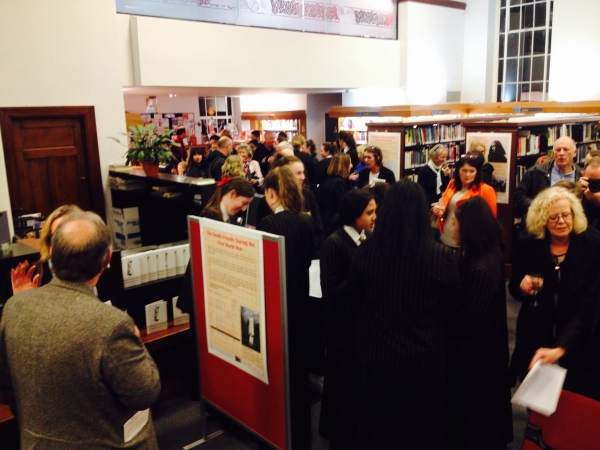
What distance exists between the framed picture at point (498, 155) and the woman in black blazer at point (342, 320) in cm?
363

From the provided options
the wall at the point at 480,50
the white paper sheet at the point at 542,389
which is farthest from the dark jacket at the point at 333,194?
the wall at the point at 480,50

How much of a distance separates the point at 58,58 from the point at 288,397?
596cm

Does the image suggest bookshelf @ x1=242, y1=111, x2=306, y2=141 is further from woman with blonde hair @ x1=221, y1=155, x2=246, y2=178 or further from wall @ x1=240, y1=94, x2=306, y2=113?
woman with blonde hair @ x1=221, y1=155, x2=246, y2=178

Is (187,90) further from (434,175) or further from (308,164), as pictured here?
(434,175)

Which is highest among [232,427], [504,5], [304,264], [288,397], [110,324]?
[504,5]

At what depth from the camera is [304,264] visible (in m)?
3.27

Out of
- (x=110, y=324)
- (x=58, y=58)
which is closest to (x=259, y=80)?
(x=58, y=58)

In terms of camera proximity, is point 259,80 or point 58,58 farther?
point 259,80

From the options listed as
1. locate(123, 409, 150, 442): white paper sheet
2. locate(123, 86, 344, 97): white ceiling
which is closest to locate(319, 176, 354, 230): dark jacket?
locate(123, 86, 344, 97): white ceiling

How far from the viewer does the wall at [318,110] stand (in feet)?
46.9

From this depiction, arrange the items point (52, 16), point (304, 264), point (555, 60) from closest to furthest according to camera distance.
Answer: point (304, 264) → point (52, 16) → point (555, 60)

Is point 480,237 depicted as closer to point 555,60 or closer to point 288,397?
point 288,397

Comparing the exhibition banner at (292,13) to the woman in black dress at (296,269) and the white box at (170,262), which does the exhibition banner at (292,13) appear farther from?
the woman in black dress at (296,269)

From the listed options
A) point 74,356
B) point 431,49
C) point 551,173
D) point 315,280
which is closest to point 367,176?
point 551,173
